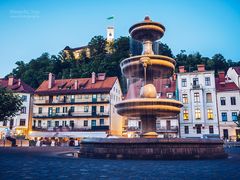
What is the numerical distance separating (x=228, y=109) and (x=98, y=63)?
140 feet

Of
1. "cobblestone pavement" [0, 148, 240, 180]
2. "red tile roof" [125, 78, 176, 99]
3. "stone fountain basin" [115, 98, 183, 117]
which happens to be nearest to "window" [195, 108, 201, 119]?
"red tile roof" [125, 78, 176, 99]

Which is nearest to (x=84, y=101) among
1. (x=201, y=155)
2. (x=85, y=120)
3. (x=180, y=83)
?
(x=85, y=120)

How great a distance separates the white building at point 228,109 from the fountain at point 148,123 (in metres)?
31.7

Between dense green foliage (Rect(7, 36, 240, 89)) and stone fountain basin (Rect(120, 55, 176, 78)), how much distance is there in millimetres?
46897

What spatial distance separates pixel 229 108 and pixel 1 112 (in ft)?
121

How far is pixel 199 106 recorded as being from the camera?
42.8 m

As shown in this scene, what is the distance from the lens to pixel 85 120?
159ft

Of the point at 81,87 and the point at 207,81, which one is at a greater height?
the point at 81,87

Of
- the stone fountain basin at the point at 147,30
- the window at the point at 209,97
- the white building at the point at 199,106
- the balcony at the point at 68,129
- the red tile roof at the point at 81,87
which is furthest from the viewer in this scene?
the red tile roof at the point at 81,87

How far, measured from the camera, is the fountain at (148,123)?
10562mm

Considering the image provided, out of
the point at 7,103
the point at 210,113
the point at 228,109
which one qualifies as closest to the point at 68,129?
the point at 7,103

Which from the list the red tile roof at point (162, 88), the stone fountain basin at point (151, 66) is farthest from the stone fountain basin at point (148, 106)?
the red tile roof at point (162, 88)

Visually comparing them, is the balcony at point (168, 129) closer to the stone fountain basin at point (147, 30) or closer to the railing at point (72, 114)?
the railing at point (72, 114)

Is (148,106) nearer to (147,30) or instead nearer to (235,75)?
(147,30)
